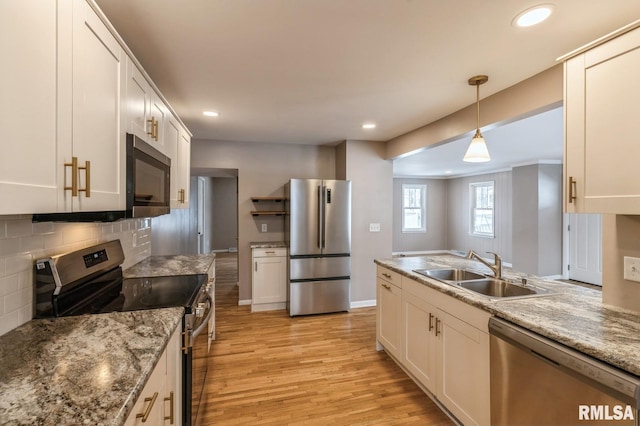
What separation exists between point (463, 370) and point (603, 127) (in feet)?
4.74

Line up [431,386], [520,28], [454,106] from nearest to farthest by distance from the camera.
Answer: [520,28] < [431,386] < [454,106]

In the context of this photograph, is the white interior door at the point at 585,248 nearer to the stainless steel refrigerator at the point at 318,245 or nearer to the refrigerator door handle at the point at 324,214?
the stainless steel refrigerator at the point at 318,245

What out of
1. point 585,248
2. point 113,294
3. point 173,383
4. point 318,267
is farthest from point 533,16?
point 585,248

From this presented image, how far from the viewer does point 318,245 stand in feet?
12.7

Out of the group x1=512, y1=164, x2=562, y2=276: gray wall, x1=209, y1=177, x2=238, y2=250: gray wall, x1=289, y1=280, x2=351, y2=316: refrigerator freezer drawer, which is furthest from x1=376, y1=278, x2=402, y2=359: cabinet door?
x1=209, y1=177, x2=238, y2=250: gray wall

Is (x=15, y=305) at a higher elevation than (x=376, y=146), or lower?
lower

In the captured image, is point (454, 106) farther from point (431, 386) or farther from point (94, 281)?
point (94, 281)

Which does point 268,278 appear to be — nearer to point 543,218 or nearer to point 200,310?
point 200,310

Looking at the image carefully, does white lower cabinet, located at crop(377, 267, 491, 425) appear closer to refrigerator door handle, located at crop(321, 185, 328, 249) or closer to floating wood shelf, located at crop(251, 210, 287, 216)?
refrigerator door handle, located at crop(321, 185, 328, 249)

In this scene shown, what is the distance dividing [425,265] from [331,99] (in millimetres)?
1713

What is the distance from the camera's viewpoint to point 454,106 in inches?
109

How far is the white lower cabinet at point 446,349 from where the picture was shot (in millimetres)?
1613

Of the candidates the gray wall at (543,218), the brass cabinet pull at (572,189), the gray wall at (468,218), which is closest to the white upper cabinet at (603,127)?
the brass cabinet pull at (572,189)

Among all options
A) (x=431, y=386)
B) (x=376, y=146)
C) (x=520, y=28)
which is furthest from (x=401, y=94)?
(x=431, y=386)
